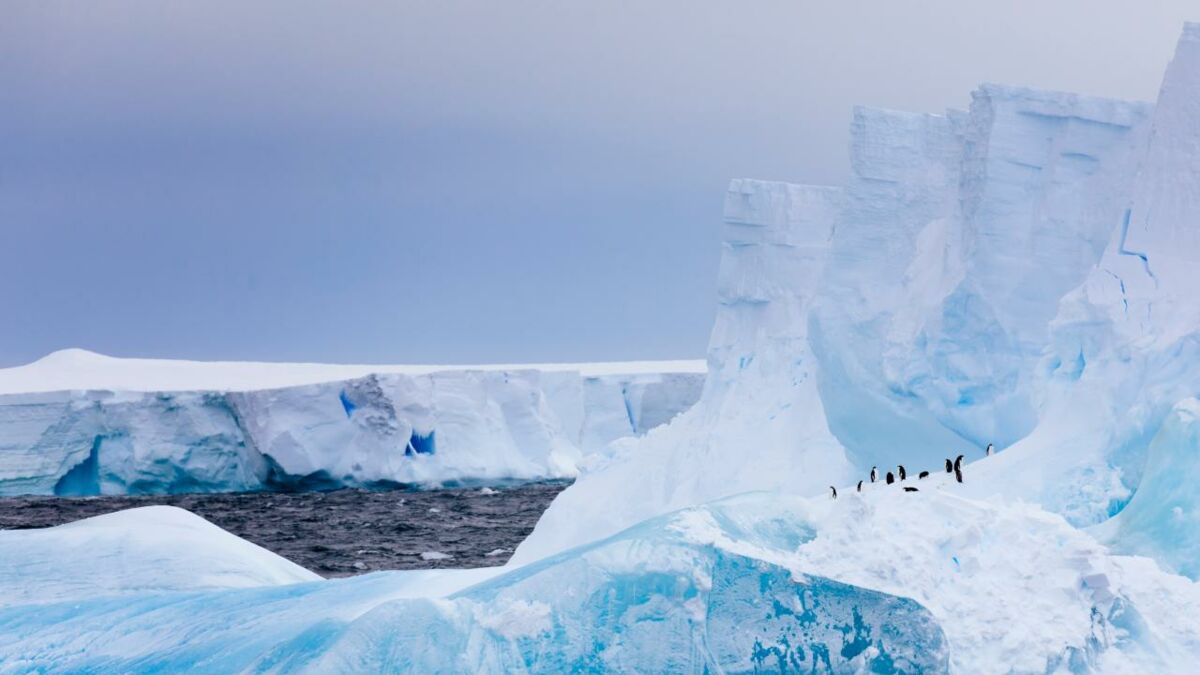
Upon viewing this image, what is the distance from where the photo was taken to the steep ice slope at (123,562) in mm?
8320

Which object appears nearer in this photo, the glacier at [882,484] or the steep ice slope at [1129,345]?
the glacier at [882,484]

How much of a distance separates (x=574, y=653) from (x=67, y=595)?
382cm

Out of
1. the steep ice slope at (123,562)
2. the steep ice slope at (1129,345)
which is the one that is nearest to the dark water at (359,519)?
the steep ice slope at (123,562)

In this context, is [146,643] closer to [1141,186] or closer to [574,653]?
[574,653]

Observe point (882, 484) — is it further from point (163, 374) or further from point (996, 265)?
point (163, 374)

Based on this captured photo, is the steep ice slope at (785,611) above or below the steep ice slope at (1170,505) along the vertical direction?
below

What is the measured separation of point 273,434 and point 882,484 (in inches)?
600

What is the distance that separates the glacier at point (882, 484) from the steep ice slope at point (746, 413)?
41mm

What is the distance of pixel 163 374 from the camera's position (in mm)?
28531

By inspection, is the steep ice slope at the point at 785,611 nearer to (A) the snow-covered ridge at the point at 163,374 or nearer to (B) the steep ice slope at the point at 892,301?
(B) the steep ice slope at the point at 892,301

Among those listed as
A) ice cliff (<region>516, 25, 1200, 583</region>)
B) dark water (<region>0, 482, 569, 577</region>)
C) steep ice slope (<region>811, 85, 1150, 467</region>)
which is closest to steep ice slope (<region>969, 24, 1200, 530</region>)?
ice cliff (<region>516, 25, 1200, 583</region>)

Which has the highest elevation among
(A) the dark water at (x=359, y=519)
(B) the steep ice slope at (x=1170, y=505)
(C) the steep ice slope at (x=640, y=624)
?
(B) the steep ice slope at (x=1170, y=505)

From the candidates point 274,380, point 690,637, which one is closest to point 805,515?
point 690,637

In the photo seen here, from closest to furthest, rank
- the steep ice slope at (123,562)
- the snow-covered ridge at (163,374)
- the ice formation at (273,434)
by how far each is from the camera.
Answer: the steep ice slope at (123,562)
the ice formation at (273,434)
the snow-covered ridge at (163,374)
